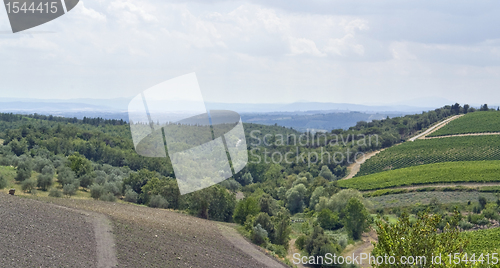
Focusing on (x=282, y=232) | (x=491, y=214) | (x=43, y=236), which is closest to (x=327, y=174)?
(x=491, y=214)

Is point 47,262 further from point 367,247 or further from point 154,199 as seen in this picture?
point 367,247

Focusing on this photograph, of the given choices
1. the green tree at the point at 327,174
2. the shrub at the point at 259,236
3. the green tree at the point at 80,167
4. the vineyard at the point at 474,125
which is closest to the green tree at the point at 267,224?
the shrub at the point at 259,236

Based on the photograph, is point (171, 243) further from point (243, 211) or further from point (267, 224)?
point (243, 211)

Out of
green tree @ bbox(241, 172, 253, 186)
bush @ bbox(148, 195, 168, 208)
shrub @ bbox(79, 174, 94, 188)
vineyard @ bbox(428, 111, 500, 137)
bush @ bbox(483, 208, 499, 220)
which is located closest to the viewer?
bush @ bbox(148, 195, 168, 208)

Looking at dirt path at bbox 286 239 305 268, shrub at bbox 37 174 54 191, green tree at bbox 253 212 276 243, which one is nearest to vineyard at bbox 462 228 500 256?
dirt path at bbox 286 239 305 268

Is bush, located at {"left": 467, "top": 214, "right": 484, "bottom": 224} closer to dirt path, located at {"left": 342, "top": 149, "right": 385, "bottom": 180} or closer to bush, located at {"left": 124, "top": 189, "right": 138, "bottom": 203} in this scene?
bush, located at {"left": 124, "top": 189, "right": 138, "bottom": 203}
